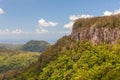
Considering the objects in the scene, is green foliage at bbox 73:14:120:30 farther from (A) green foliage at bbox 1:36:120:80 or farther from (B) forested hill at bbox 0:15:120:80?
(A) green foliage at bbox 1:36:120:80

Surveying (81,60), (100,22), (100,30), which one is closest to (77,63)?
(81,60)

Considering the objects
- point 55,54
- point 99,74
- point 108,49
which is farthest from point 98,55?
point 55,54

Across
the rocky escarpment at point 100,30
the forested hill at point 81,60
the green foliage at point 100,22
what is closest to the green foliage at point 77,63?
the forested hill at point 81,60

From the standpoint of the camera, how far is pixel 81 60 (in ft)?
385

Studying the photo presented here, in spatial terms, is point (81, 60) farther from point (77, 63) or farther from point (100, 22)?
point (100, 22)

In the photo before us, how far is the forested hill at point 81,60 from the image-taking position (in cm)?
9438

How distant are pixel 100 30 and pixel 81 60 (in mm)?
23456

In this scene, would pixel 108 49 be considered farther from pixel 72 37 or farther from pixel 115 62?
pixel 72 37

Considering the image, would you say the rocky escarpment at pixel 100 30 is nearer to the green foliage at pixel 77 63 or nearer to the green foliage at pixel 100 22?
the green foliage at pixel 100 22

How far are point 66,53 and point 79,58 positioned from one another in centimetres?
1555

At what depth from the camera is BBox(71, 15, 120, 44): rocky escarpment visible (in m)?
128

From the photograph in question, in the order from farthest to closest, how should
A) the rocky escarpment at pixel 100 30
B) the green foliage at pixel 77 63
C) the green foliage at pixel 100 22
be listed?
1. the green foliage at pixel 100 22
2. the rocky escarpment at pixel 100 30
3. the green foliage at pixel 77 63

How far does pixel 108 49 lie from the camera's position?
11506 cm

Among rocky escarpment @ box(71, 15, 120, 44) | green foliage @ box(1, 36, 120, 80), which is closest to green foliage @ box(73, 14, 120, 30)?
rocky escarpment @ box(71, 15, 120, 44)
